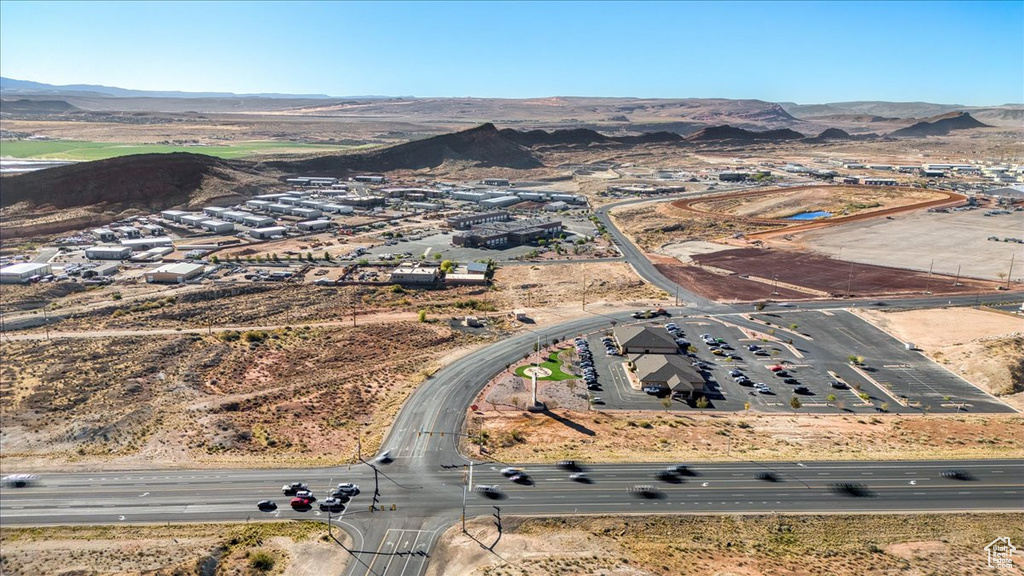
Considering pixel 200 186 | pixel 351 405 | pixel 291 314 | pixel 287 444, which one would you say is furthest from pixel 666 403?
pixel 200 186

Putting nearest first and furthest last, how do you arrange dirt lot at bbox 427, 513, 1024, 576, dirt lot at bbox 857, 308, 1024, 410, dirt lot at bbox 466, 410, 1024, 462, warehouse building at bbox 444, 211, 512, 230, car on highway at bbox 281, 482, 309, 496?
dirt lot at bbox 427, 513, 1024, 576
car on highway at bbox 281, 482, 309, 496
dirt lot at bbox 466, 410, 1024, 462
dirt lot at bbox 857, 308, 1024, 410
warehouse building at bbox 444, 211, 512, 230

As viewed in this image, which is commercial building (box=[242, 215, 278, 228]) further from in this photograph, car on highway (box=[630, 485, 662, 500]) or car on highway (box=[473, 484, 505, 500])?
car on highway (box=[630, 485, 662, 500])

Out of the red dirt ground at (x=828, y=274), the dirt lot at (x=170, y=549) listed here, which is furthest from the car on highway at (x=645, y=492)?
the red dirt ground at (x=828, y=274)

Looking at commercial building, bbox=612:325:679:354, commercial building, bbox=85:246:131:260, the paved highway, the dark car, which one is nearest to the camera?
the paved highway

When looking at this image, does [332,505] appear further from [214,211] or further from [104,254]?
[214,211]

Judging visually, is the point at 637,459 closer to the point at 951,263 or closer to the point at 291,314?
the point at 291,314

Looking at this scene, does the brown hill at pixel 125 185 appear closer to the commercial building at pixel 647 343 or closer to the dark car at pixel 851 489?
the commercial building at pixel 647 343

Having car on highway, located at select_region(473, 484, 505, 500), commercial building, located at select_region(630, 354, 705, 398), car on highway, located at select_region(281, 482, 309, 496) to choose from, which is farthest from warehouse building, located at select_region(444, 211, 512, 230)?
car on highway, located at select_region(281, 482, 309, 496)
